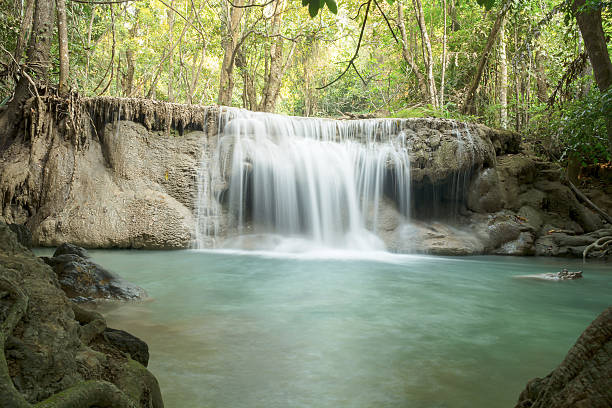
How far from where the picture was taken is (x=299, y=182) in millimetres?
10734

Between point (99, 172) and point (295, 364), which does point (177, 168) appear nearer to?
point (99, 172)

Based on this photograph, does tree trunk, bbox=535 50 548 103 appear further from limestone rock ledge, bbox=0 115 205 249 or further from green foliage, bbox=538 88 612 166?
limestone rock ledge, bbox=0 115 205 249

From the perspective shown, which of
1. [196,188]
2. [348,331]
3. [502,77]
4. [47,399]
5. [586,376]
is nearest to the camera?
[47,399]

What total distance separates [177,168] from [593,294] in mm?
8383

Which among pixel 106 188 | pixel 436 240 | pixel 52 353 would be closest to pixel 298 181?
pixel 436 240

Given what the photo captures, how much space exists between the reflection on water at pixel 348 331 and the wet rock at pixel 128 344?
381mm

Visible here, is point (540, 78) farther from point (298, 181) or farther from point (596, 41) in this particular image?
point (298, 181)

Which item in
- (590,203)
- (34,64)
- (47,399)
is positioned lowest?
(47,399)

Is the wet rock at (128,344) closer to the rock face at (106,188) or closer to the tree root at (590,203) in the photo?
the rock face at (106,188)

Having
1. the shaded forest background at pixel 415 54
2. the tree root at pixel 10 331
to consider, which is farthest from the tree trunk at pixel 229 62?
the tree root at pixel 10 331

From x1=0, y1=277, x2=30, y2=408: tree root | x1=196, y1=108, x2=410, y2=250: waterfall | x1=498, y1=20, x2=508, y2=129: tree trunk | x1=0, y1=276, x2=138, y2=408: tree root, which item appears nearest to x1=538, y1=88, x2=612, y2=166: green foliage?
x1=498, y1=20, x2=508, y2=129: tree trunk

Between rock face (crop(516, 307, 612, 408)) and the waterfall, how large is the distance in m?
8.58

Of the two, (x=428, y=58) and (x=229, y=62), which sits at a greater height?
(x=229, y=62)

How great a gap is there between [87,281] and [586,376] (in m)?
4.57
